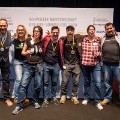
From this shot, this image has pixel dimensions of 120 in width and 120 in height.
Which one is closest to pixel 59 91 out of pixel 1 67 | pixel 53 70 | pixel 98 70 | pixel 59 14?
pixel 53 70

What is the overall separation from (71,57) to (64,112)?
1.03 m

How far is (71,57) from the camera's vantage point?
12.6ft

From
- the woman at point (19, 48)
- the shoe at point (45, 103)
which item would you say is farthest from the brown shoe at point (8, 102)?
the shoe at point (45, 103)

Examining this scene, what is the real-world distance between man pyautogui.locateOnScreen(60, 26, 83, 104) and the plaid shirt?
119mm

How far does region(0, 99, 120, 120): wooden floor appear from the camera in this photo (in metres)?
3.32

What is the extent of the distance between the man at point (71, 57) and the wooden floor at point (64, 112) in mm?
293

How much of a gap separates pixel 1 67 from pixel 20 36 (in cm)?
69

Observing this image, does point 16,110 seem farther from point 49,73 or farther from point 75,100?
point 75,100

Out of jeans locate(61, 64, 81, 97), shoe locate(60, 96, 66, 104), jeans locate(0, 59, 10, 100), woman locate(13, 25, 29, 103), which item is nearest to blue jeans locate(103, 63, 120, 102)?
jeans locate(61, 64, 81, 97)

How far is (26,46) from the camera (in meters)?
3.46

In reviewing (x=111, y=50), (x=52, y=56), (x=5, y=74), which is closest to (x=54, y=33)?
(x=52, y=56)

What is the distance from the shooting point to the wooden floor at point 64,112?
10.9 ft

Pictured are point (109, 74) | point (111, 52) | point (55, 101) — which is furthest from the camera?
point (55, 101)

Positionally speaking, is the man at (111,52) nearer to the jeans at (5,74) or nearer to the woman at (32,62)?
the woman at (32,62)
